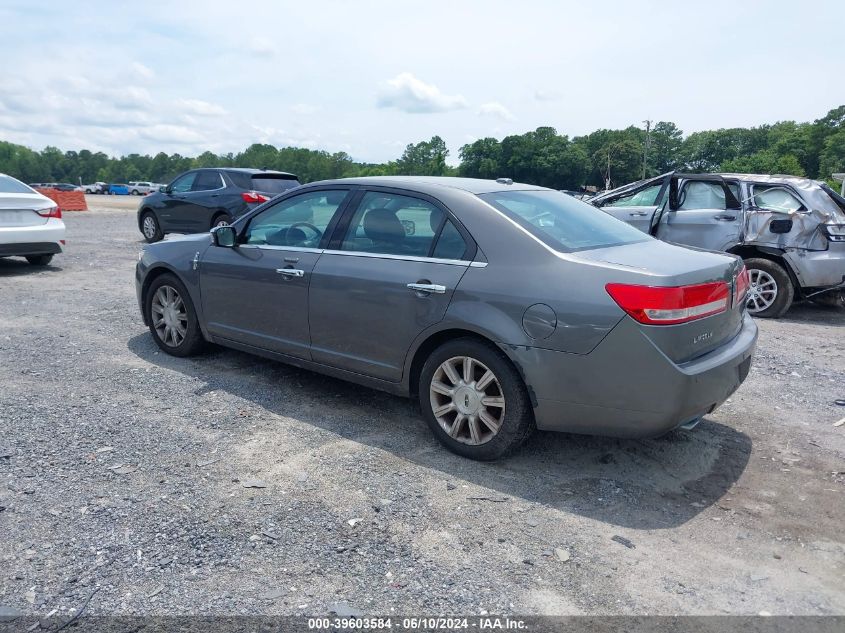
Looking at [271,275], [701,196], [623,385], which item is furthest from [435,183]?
[701,196]

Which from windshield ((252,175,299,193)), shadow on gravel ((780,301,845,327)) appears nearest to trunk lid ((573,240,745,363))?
shadow on gravel ((780,301,845,327))

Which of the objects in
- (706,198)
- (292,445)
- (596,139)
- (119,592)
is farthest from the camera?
(596,139)

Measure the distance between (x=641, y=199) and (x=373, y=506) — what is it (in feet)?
23.6

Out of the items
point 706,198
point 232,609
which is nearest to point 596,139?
point 706,198

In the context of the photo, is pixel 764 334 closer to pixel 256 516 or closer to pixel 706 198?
pixel 706 198

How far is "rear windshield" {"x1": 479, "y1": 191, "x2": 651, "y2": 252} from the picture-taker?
13.0 ft

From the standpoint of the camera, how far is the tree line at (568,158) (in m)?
92.9

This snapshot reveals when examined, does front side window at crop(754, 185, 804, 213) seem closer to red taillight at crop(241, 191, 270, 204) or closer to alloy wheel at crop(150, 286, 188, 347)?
alloy wheel at crop(150, 286, 188, 347)

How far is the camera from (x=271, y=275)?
4.91 m

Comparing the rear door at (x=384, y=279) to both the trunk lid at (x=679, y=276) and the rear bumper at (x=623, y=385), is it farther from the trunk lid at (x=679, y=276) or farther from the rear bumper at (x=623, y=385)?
the trunk lid at (x=679, y=276)

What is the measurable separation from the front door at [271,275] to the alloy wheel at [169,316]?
42 centimetres

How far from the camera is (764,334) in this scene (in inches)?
285

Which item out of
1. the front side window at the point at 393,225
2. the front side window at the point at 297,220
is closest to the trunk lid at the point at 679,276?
the front side window at the point at 393,225

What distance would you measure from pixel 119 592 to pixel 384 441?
185 centimetres
